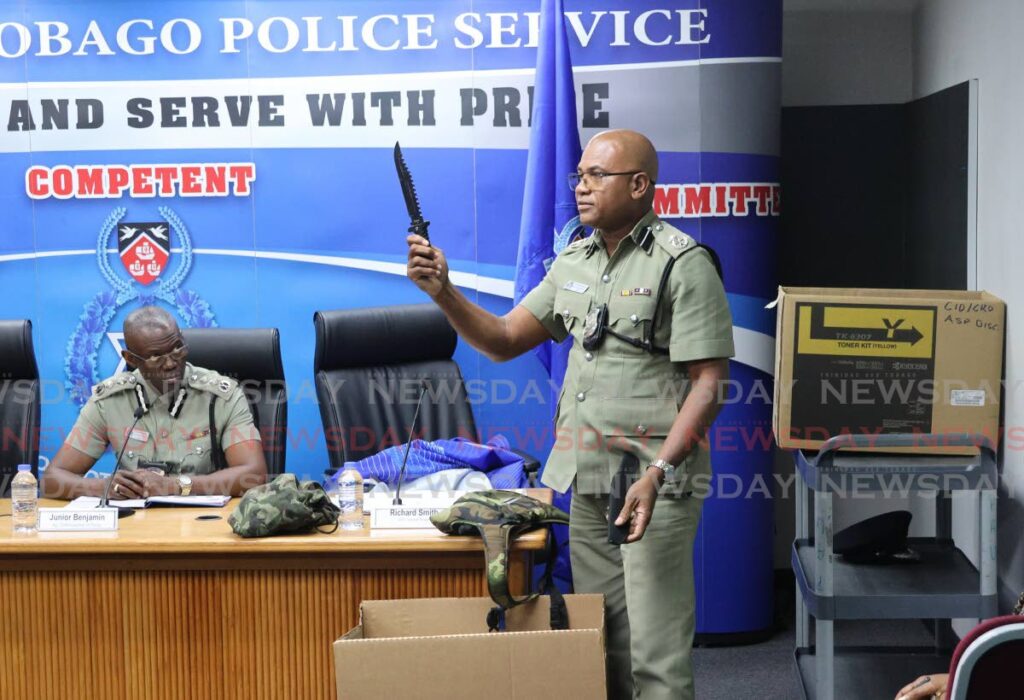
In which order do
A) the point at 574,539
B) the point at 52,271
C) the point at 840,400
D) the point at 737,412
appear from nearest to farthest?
the point at 574,539 → the point at 840,400 → the point at 737,412 → the point at 52,271

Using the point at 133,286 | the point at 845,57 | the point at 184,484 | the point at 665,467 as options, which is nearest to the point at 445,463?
the point at 184,484

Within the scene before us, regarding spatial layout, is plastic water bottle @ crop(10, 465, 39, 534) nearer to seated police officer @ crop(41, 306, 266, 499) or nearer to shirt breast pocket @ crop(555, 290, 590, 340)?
seated police officer @ crop(41, 306, 266, 499)

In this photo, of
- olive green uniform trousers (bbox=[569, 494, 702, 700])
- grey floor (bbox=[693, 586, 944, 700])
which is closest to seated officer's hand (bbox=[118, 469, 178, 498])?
olive green uniform trousers (bbox=[569, 494, 702, 700])

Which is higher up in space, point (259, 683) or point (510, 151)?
point (510, 151)

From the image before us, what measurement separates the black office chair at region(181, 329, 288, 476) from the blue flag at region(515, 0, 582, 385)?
2.66ft

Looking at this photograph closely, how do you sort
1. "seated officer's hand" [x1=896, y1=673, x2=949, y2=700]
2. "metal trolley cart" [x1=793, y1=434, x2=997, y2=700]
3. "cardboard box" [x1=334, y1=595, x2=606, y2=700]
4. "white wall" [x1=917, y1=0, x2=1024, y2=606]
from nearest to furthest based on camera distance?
1. "seated officer's hand" [x1=896, y1=673, x2=949, y2=700]
2. "cardboard box" [x1=334, y1=595, x2=606, y2=700]
3. "metal trolley cart" [x1=793, y1=434, x2=997, y2=700]
4. "white wall" [x1=917, y1=0, x2=1024, y2=606]

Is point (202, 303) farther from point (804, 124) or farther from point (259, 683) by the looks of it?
point (804, 124)

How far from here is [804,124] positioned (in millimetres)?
4297

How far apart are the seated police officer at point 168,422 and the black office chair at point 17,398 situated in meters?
0.43

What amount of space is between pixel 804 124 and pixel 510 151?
3.78 ft

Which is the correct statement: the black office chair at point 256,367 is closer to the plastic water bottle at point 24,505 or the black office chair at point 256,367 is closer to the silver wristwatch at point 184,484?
the silver wristwatch at point 184,484

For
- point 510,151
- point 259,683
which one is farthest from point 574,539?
point 510,151

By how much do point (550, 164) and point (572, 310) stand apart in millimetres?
1214

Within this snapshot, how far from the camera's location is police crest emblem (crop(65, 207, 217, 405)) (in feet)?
13.2
